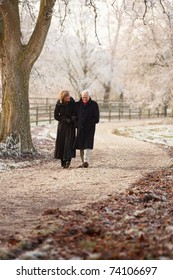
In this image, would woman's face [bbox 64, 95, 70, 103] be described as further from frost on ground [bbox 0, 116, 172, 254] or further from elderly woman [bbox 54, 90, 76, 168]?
frost on ground [bbox 0, 116, 172, 254]

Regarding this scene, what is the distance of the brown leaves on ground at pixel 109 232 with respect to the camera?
4930 mm

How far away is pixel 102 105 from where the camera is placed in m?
45.8

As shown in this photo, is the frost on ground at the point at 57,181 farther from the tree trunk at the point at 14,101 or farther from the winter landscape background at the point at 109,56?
the winter landscape background at the point at 109,56

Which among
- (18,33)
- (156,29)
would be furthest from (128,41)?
(18,33)

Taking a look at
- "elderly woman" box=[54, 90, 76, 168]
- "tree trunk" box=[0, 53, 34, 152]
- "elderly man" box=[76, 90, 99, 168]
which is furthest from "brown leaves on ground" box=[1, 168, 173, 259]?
"tree trunk" box=[0, 53, 34, 152]

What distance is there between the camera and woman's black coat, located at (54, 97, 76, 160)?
13.3 meters

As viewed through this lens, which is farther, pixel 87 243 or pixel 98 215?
pixel 98 215

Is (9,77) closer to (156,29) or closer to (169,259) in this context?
(169,259)

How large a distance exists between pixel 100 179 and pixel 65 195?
1.95m

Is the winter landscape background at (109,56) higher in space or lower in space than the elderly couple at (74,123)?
higher

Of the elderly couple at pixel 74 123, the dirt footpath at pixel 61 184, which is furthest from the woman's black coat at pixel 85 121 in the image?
the dirt footpath at pixel 61 184

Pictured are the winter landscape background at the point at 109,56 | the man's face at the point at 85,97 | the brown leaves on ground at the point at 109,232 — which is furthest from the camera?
the winter landscape background at the point at 109,56

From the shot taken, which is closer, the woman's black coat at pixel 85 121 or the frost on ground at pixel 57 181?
the frost on ground at pixel 57 181

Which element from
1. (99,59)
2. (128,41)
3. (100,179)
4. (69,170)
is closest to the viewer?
(100,179)
